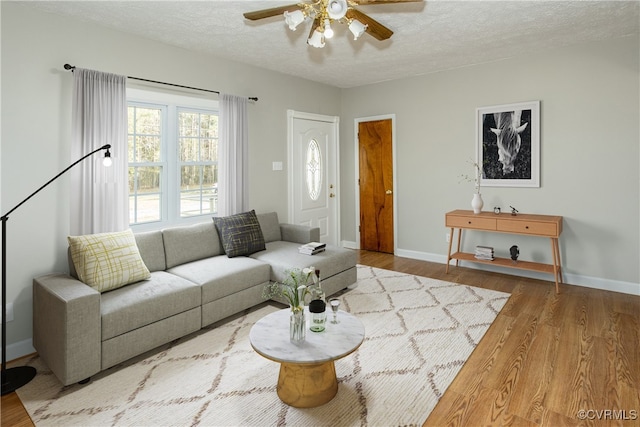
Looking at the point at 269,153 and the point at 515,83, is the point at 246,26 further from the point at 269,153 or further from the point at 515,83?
the point at 515,83

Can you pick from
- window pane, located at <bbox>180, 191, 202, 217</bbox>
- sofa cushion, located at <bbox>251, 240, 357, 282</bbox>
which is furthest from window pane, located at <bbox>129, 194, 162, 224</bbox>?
sofa cushion, located at <bbox>251, 240, 357, 282</bbox>

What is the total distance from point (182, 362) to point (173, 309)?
39cm

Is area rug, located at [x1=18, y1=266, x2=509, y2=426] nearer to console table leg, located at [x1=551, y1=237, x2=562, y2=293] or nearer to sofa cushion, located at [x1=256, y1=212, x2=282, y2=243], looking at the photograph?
console table leg, located at [x1=551, y1=237, x2=562, y2=293]

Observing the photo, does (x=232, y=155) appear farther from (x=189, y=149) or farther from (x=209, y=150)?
(x=189, y=149)

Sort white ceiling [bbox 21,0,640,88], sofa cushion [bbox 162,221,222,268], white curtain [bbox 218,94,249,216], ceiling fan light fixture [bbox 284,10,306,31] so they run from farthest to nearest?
Answer: white curtain [bbox 218,94,249,216] < sofa cushion [bbox 162,221,222,268] < white ceiling [bbox 21,0,640,88] < ceiling fan light fixture [bbox 284,10,306,31]

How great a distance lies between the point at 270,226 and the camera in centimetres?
460

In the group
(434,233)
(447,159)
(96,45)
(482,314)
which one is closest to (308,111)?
(447,159)

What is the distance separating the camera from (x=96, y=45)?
3.27m

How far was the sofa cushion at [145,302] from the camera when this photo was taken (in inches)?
99.3

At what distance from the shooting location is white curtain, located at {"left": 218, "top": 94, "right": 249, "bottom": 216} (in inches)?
167

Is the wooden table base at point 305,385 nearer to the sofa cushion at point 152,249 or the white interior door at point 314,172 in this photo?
the sofa cushion at point 152,249

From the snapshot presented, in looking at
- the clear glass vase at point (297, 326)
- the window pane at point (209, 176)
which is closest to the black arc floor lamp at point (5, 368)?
the clear glass vase at point (297, 326)

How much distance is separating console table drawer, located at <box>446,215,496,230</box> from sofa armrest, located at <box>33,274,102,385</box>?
3.72m
